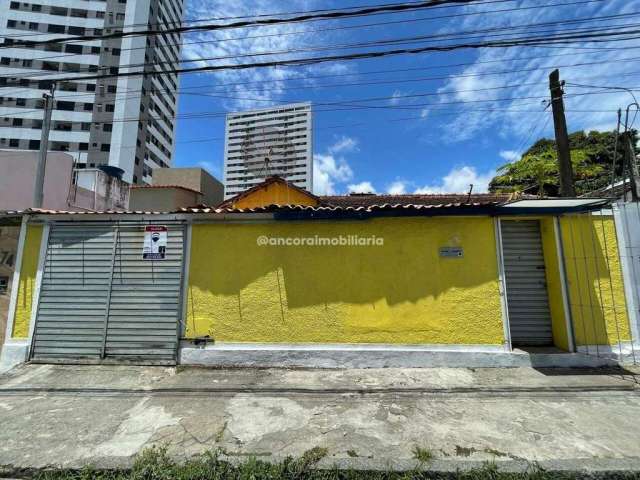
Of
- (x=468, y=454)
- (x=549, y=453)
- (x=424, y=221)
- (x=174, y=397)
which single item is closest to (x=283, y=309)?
Answer: (x=174, y=397)

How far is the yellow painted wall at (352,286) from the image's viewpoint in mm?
5348

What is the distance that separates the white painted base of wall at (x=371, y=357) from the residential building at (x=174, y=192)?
7.59 metres

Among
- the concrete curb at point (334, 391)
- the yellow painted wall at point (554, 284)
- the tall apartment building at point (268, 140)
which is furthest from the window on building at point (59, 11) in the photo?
the yellow painted wall at point (554, 284)

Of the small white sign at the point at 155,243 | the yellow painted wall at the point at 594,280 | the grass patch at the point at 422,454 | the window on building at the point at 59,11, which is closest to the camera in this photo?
the grass patch at the point at 422,454

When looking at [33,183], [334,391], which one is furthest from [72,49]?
[334,391]

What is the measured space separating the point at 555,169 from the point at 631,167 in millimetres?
11699

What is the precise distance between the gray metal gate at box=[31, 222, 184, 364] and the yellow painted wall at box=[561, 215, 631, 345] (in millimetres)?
6800

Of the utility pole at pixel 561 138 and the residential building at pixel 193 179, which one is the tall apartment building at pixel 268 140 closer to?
the residential building at pixel 193 179

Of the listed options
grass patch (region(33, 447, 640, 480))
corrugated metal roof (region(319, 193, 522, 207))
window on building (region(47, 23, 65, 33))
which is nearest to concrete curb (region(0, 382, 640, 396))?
grass patch (region(33, 447, 640, 480))

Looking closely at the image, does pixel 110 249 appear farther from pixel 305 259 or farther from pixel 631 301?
pixel 631 301

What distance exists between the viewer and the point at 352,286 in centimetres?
546

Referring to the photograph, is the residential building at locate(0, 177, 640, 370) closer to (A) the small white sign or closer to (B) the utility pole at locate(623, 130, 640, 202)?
(A) the small white sign

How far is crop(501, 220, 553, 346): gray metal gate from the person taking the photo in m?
5.69

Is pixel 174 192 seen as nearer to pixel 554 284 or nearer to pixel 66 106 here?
pixel 554 284
